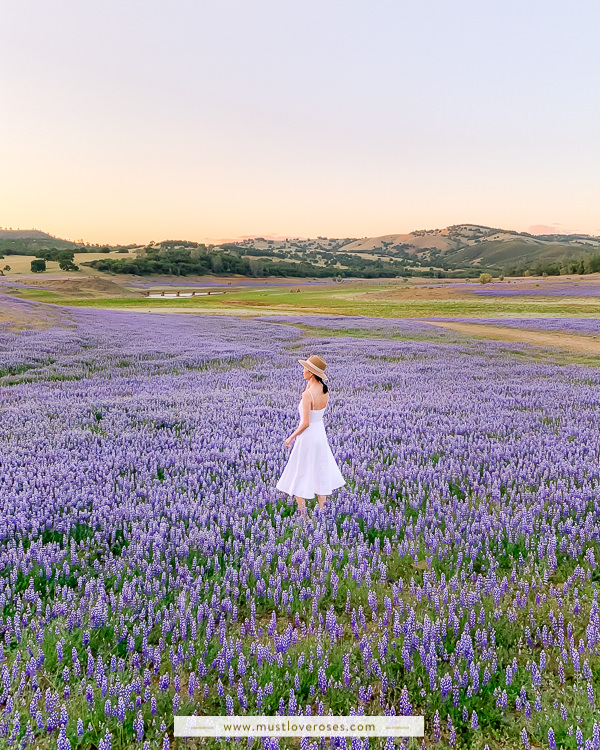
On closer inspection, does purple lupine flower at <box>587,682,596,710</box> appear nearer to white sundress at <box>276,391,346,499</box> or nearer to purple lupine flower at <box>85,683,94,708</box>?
white sundress at <box>276,391,346,499</box>

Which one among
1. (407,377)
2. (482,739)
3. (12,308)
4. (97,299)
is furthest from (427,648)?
(97,299)

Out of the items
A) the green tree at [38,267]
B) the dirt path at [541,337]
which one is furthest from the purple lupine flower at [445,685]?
the green tree at [38,267]

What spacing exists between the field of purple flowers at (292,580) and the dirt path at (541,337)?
1968cm

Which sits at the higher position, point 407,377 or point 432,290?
point 432,290

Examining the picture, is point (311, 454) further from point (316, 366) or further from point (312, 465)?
point (316, 366)

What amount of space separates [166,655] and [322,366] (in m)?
2.96

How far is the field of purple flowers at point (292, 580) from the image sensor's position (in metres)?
2.74

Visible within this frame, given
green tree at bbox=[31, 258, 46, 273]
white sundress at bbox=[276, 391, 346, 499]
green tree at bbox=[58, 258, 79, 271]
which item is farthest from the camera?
green tree at bbox=[58, 258, 79, 271]


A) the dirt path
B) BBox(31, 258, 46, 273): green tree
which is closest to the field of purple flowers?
the dirt path

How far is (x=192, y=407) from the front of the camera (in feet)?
32.7

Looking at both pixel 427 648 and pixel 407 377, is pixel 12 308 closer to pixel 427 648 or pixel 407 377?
pixel 407 377

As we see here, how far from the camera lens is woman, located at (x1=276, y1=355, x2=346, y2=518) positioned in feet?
16.2

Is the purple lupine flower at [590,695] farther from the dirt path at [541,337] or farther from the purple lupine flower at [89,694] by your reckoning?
the dirt path at [541,337]

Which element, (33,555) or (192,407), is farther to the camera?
(192,407)
